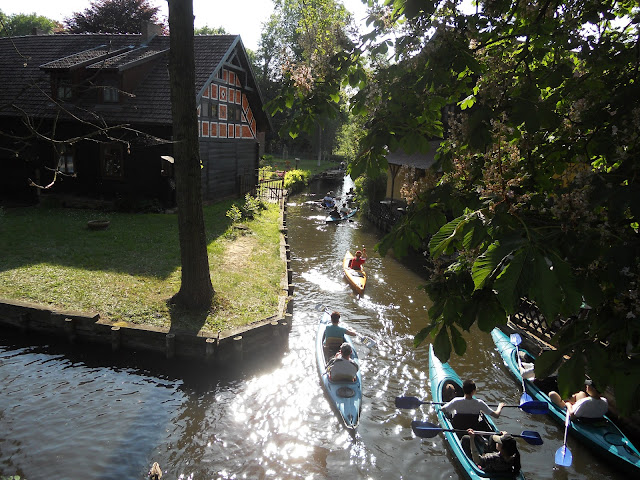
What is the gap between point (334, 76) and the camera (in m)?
3.72

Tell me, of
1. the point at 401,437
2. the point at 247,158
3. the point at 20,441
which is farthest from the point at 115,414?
the point at 247,158

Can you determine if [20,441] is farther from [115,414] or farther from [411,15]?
[411,15]

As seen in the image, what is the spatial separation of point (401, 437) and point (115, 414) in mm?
5258

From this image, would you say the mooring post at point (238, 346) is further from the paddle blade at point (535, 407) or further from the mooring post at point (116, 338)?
the paddle blade at point (535, 407)

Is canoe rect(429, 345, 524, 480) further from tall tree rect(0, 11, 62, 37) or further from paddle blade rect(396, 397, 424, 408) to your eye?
tall tree rect(0, 11, 62, 37)

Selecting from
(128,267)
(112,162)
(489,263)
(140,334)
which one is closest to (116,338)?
(140,334)

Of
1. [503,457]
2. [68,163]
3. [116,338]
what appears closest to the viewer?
[503,457]

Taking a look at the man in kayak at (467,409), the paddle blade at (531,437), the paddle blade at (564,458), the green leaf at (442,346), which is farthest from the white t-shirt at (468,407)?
the green leaf at (442,346)

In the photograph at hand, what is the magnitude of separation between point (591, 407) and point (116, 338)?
31.3ft

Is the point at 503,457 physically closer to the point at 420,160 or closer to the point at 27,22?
the point at 420,160

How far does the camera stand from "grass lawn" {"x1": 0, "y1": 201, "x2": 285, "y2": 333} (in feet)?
33.1

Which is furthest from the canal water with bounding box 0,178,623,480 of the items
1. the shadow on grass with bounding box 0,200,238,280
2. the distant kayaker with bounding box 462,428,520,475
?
the shadow on grass with bounding box 0,200,238,280

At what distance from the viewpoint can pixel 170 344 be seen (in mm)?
9109

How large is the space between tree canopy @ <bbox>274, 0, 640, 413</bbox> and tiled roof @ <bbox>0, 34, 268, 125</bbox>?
51.7ft
